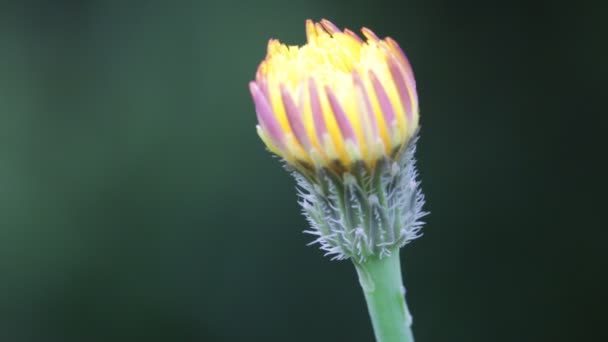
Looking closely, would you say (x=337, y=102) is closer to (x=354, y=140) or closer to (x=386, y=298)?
(x=354, y=140)

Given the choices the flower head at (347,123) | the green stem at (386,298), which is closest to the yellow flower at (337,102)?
the flower head at (347,123)

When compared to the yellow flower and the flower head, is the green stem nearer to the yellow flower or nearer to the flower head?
the flower head

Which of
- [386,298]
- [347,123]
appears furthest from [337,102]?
[386,298]

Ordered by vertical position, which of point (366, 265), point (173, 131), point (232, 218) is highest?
point (173, 131)

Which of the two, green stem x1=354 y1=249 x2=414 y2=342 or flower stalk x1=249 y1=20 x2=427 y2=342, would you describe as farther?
green stem x1=354 y1=249 x2=414 y2=342

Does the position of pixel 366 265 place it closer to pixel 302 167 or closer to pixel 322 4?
pixel 302 167

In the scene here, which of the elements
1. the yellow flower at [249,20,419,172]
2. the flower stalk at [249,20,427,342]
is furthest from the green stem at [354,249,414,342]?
the yellow flower at [249,20,419,172]

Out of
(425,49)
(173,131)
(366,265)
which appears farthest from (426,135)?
(366,265)
